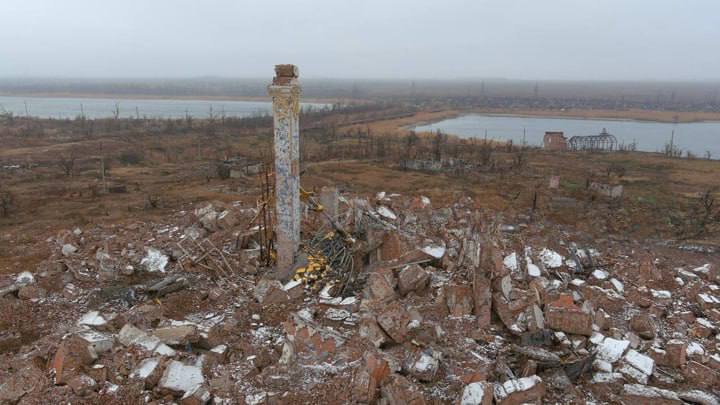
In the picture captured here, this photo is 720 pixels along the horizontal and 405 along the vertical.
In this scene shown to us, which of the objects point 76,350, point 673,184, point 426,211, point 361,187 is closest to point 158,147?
point 361,187

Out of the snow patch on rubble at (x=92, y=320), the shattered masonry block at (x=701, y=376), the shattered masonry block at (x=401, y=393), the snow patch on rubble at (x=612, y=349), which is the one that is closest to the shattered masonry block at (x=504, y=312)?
the snow patch on rubble at (x=612, y=349)

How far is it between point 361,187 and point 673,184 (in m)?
13.4

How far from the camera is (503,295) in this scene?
7059 mm

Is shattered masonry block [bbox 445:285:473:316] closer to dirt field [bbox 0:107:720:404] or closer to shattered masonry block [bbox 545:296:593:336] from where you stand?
dirt field [bbox 0:107:720:404]

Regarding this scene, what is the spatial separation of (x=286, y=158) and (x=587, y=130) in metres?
48.4

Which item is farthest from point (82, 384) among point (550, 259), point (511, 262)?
point (550, 259)

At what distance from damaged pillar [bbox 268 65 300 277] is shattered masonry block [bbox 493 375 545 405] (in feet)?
13.0

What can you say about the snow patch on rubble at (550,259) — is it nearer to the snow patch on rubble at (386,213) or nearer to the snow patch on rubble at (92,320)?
the snow patch on rubble at (386,213)

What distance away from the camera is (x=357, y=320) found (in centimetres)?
666

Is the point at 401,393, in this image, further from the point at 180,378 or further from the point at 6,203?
the point at 6,203

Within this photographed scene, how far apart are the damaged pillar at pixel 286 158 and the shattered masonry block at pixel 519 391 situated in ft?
13.0

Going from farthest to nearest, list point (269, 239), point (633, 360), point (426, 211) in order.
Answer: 1. point (426, 211)
2. point (269, 239)
3. point (633, 360)

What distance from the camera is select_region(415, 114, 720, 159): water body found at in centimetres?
3900

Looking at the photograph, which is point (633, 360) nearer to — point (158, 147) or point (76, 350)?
point (76, 350)
